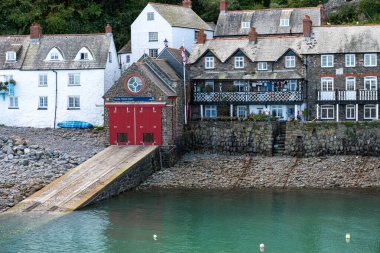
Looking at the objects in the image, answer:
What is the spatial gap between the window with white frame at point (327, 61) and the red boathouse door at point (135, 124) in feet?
41.8

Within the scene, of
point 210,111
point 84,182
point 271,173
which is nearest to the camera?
point 84,182

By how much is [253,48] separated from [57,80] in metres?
15.4

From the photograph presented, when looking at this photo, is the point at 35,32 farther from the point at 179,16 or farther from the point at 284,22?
the point at 284,22

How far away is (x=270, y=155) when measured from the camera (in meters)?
57.1

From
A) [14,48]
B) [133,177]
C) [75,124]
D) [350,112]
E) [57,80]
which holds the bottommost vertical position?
[133,177]

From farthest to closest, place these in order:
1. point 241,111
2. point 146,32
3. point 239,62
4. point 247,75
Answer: point 146,32, point 239,62, point 241,111, point 247,75

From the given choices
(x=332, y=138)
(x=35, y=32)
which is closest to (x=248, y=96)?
(x=332, y=138)

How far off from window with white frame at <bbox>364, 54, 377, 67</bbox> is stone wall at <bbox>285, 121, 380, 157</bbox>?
5.69 meters

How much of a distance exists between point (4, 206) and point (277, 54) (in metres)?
25.8

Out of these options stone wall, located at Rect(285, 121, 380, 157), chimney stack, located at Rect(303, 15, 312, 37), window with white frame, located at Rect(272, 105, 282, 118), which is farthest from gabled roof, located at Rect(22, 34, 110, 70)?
stone wall, located at Rect(285, 121, 380, 157)

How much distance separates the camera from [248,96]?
200ft

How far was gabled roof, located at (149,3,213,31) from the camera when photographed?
226 feet

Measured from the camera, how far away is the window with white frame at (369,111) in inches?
2340

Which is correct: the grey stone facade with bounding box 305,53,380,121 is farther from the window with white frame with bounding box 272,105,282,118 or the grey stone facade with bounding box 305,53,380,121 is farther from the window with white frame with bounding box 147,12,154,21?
the window with white frame with bounding box 147,12,154,21
